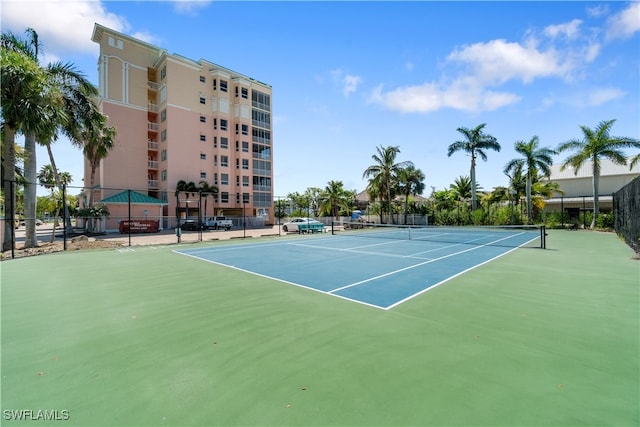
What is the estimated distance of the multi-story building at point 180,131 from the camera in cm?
3884

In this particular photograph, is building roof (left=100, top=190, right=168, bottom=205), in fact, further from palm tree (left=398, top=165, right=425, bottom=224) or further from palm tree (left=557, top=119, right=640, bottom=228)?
palm tree (left=557, top=119, right=640, bottom=228)

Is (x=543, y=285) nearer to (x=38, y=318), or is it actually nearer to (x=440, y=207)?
(x=38, y=318)

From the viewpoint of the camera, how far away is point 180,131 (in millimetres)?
42469

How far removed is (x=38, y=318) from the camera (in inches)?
220

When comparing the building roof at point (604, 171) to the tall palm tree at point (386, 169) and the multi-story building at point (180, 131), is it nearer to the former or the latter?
the tall palm tree at point (386, 169)

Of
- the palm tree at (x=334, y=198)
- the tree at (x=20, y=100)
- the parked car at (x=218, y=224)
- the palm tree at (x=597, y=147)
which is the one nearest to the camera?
the tree at (x=20, y=100)

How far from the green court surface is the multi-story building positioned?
29.0 m

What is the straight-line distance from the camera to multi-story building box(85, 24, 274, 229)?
38844 millimetres

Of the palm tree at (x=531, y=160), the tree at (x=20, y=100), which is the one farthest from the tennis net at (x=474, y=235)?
the tree at (x=20, y=100)

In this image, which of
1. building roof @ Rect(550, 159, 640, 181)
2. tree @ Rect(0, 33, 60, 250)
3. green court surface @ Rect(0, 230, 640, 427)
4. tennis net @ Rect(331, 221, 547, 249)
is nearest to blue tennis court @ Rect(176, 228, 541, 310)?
green court surface @ Rect(0, 230, 640, 427)

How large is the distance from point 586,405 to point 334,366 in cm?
254

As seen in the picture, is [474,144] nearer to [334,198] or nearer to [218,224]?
[334,198]

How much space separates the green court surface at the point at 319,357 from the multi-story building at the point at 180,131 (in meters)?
29.0

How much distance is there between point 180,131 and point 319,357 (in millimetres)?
45333
